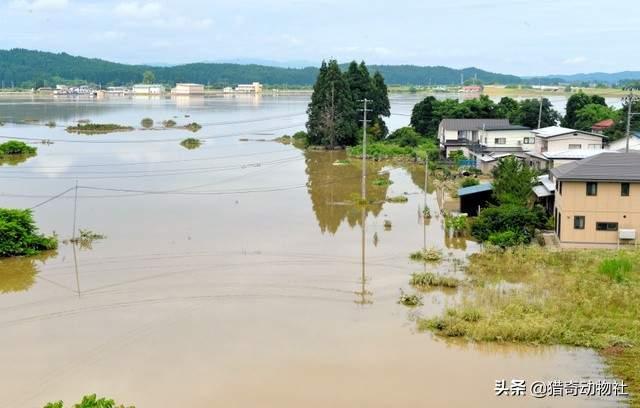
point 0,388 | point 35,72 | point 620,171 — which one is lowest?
point 0,388

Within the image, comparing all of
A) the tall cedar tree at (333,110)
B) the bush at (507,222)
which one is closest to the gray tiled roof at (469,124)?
the tall cedar tree at (333,110)

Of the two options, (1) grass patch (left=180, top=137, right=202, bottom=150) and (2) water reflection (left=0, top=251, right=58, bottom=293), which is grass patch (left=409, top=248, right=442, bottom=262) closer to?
(2) water reflection (left=0, top=251, right=58, bottom=293)

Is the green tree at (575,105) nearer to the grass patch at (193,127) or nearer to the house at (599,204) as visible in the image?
the house at (599,204)

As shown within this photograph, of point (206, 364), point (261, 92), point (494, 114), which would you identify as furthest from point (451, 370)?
point (261, 92)

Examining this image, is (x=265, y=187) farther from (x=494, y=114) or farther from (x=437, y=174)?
(x=494, y=114)

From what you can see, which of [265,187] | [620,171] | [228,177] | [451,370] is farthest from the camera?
[228,177]

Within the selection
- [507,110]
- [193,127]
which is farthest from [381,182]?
[193,127]
